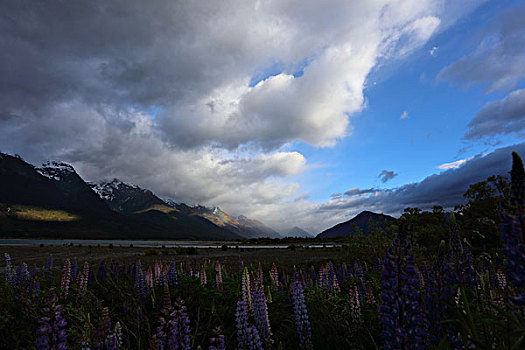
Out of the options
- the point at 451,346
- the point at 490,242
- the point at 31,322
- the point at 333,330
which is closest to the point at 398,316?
the point at 451,346

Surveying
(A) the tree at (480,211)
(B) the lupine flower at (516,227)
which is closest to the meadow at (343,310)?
(B) the lupine flower at (516,227)

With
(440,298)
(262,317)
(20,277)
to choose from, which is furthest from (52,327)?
(20,277)

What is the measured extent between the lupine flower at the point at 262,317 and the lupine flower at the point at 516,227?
9.03ft

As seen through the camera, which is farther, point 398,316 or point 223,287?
point 223,287

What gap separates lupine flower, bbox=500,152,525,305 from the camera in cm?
174

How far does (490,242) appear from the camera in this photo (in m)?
14.8

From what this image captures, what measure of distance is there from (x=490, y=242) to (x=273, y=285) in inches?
584

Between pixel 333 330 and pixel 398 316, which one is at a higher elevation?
pixel 398 316

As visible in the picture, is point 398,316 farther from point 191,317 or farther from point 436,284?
point 191,317

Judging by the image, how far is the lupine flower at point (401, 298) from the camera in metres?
2.27

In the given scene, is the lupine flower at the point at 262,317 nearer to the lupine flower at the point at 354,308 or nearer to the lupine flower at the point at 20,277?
the lupine flower at the point at 354,308

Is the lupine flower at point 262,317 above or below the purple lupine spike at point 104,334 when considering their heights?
below

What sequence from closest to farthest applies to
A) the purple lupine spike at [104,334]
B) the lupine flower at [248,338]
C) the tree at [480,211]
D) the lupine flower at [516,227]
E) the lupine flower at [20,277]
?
the lupine flower at [516,227], the purple lupine spike at [104,334], the lupine flower at [248,338], the lupine flower at [20,277], the tree at [480,211]

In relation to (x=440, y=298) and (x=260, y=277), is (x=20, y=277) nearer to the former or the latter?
(x=260, y=277)
